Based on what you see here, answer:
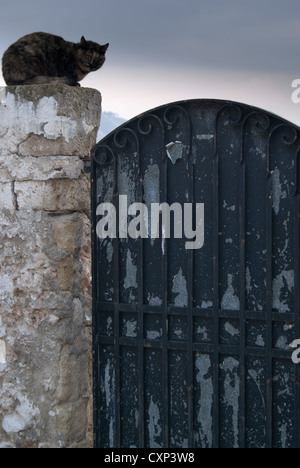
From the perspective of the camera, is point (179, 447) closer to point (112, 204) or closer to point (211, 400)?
point (211, 400)

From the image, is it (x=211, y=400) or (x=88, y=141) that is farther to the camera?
(x=88, y=141)

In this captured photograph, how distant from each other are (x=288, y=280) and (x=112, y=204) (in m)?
1.03

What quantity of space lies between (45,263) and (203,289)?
34.4 inches

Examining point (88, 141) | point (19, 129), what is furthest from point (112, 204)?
point (19, 129)

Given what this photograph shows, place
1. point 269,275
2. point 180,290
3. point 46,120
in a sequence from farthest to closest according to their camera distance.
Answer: point 46,120
point 180,290
point 269,275

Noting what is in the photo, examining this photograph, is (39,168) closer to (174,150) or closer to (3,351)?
(174,150)

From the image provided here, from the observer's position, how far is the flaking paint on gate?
305 cm

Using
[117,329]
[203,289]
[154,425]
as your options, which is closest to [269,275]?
[203,289]

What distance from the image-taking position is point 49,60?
3.58 m

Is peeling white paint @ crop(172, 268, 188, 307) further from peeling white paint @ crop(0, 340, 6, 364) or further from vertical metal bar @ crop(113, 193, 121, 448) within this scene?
peeling white paint @ crop(0, 340, 6, 364)

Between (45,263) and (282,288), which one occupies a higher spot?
(45,263)

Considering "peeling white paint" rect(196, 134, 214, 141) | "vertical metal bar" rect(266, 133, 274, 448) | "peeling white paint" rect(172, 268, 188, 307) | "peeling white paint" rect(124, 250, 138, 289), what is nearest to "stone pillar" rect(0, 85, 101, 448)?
"peeling white paint" rect(124, 250, 138, 289)
